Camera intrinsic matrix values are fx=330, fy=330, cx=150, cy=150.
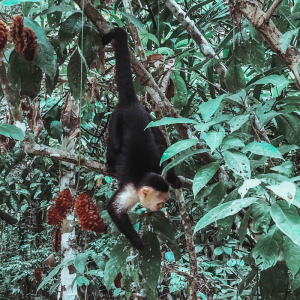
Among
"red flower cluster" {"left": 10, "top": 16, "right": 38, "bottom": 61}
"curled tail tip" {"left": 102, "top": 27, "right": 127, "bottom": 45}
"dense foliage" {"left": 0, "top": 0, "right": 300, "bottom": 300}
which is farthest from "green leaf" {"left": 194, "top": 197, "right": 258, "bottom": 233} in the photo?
"curled tail tip" {"left": 102, "top": 27, "right": 127, "bottom": 45}

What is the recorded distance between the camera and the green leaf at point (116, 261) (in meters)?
1.29

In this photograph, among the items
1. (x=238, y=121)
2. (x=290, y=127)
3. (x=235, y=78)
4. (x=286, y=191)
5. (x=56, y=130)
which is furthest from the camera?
(x=56, y=130)

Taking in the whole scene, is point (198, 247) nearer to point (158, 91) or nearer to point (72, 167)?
point (72, 167)

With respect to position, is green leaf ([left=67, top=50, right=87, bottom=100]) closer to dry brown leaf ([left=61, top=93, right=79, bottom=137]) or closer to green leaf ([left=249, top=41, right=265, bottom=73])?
dry brown leaf ([left=61, top=93, right=79, bottom=137])

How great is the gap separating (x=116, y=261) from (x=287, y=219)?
2.69ft

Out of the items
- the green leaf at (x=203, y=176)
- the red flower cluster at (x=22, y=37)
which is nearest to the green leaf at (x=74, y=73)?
the red flower cluster at (x=22, y=37)

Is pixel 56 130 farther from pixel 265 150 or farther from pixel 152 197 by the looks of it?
pixel 265 150

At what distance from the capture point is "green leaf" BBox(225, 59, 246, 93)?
1785 mm

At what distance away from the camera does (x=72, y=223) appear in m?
2.33

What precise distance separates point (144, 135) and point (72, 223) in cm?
97

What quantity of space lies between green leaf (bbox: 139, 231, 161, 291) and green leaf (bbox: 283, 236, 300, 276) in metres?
0.60

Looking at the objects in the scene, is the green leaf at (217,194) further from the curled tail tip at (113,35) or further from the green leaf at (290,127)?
the curled tail tip at (113,35)

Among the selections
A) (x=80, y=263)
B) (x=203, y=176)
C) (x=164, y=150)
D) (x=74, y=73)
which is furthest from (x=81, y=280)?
(x=203, y=176)

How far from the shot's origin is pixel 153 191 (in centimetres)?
163
